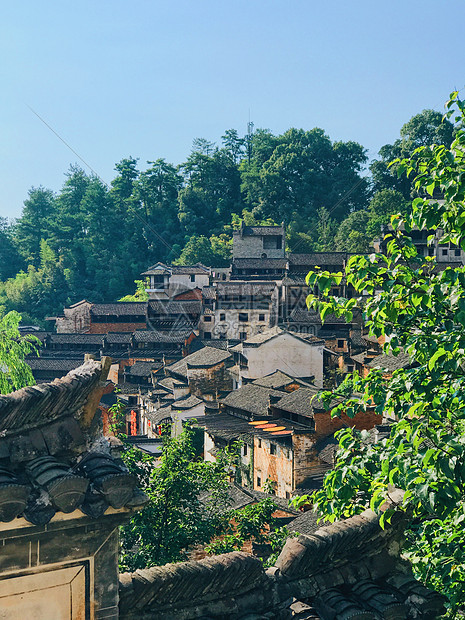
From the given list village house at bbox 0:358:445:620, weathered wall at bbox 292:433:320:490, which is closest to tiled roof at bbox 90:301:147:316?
weathered wall at bbox 292:433:320:490

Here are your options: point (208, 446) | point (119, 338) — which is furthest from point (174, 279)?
point (208, 446)

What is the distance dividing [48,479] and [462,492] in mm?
4203

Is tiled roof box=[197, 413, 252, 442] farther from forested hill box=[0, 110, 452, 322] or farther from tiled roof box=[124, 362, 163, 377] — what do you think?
forested hill box=[0, 110, 452, 322]

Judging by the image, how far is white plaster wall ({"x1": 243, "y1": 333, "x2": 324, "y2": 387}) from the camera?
4497 centimetres

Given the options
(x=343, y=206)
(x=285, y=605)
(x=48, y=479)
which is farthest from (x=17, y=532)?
Result: (x=343, y=206)

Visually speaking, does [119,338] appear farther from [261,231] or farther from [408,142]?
[408,142]

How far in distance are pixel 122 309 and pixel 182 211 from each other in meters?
30.6

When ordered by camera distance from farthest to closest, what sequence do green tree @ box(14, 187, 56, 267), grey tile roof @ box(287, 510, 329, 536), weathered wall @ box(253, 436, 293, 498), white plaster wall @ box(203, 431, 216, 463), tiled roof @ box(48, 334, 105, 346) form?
1. green tree @ box(14, 187, 56, 267)
2. tiled roof @ box(48, 334, 105, 346)
3. white plaster wall @ box(203, 431, 216, 463)
4. weathered wall @ box(253, 436, 293, 498)
5. grey tile roof @ box(287, 510, 329, 536)

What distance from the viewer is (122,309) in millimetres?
66188

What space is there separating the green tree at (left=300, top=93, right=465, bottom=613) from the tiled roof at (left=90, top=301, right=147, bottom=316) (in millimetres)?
58420

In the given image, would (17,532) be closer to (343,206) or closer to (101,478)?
(101,478)

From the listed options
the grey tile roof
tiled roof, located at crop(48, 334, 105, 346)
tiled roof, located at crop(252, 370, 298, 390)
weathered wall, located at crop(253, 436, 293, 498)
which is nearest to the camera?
the grey tile roof

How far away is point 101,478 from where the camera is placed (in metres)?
4.57

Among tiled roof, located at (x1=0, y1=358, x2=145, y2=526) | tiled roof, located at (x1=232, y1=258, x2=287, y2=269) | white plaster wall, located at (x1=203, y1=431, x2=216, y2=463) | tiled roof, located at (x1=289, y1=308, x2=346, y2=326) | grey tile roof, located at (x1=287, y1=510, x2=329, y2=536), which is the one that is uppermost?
tiled roof, located at (x1=0, y1=358, x2=145, y2=526)
